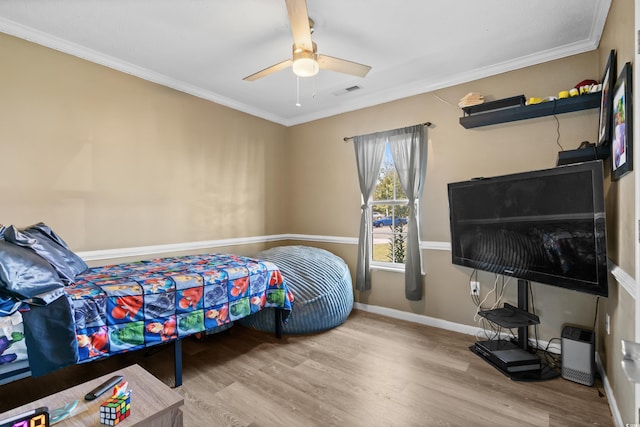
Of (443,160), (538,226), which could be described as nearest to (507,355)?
(538,226)

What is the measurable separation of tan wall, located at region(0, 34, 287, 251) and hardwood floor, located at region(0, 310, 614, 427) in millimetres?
1213

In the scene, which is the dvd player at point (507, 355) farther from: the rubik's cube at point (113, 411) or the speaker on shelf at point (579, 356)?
the rubik's cube at point (113, 411)

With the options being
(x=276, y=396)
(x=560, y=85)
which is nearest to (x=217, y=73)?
(x=276, y=396)

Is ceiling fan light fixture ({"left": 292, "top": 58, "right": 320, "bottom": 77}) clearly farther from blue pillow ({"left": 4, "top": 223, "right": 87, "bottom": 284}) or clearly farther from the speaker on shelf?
the speaker on shelf

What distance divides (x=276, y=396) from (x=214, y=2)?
269cm

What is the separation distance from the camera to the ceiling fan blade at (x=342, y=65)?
225 cm

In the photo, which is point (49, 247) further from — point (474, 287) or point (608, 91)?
point (608, 91)

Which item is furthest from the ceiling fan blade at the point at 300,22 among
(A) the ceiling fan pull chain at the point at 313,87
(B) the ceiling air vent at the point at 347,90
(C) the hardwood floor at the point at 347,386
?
(C) the hardwood floor at the point at 347,386

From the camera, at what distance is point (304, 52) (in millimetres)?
2029

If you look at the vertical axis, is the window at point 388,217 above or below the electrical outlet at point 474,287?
above

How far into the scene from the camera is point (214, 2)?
205 cm

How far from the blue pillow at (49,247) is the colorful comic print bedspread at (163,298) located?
89mm

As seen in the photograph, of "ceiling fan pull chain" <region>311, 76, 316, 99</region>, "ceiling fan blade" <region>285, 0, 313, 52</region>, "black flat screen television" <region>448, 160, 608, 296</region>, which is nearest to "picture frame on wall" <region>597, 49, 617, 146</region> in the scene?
"black flat screen television" <region>448, 160, 608, 296</region>

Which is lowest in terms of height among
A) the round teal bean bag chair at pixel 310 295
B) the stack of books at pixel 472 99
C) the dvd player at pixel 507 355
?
the dvd player at pixel 507 355
